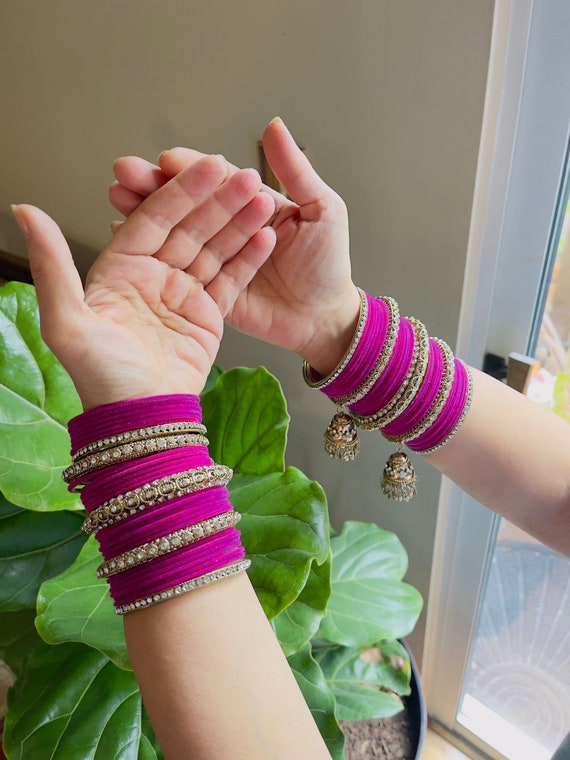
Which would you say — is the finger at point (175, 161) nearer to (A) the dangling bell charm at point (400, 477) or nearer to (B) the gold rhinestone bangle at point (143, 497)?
(B) the gold rhinestone bangle at point (143, 497)

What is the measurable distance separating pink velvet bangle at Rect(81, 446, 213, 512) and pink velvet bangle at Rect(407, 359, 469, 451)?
0.28m

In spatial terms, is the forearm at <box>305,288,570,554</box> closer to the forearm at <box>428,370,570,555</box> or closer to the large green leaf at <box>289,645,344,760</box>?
the forearm at <box>428,370,570,555</box>

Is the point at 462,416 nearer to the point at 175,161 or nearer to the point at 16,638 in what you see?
the point at 175,161

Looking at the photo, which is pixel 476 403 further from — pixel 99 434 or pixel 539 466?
pixel 99 434

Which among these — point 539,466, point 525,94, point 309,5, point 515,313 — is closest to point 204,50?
point 309,5

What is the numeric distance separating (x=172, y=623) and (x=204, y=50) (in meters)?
0.75

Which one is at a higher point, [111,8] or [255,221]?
[111,8]

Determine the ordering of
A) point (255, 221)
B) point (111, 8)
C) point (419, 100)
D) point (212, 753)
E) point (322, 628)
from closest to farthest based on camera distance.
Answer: point (212, 753) → point (255, 221) → point (419, 100) → point (322, 628) → point (111, 8)

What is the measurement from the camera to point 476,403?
0.58m

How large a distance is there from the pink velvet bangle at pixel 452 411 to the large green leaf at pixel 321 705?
0.33m

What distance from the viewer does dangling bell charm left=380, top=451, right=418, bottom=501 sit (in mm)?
630

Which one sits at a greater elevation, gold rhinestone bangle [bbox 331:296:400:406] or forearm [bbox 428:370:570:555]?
gold rhinestone bangle [bbox 331:296:400:406]

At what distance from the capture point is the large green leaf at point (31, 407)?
23.1 inches

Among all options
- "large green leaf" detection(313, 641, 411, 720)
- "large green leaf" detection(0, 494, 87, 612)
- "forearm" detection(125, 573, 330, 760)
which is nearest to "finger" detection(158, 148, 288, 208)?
"forearm" detection(125, 573, 330, 760)
